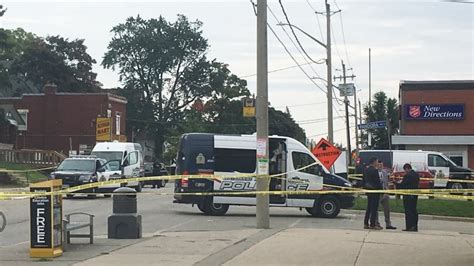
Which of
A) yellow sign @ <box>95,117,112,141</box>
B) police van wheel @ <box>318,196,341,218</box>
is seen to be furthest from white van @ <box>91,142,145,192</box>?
yellow sign @ <box>95,117,112,141</box>

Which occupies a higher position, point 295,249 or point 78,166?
point 78,166

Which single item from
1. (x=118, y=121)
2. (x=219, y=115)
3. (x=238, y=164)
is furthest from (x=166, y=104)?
(x=238, y=164)

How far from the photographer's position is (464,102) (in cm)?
5425

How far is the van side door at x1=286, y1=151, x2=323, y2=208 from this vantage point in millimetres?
23500

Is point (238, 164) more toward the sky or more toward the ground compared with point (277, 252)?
more toward the sky

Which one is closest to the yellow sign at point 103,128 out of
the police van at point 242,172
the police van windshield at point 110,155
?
the police van windshield at point 110,155

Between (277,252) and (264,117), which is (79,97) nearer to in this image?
(264,117)

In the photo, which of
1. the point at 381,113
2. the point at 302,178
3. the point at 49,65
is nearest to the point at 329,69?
the point at 302,178

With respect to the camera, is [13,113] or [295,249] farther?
[13,113]

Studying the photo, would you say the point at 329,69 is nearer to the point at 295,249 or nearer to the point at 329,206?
the point at 329,206

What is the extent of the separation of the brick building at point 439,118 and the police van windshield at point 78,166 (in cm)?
2691

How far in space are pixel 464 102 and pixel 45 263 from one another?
152ft

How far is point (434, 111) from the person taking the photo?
54.5 metres

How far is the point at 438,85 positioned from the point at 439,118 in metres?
2.48
